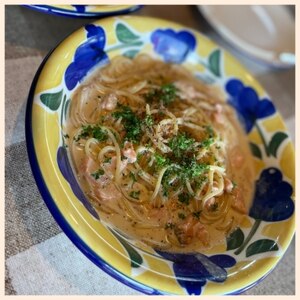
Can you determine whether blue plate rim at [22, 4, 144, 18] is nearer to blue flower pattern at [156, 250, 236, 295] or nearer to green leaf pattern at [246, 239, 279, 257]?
blue flower pattern at [156, 250, 236, 295]

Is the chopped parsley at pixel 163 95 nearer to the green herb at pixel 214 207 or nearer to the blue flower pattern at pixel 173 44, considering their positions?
the blue flower pattern at pixel 173 44

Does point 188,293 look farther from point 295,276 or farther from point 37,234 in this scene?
point 295,276

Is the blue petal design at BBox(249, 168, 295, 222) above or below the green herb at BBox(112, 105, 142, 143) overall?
below

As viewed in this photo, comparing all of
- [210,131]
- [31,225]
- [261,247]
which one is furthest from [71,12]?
[261,247]

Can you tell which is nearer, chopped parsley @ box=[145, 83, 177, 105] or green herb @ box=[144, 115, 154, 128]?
green herb @ box=[144, 115, 154, 128]

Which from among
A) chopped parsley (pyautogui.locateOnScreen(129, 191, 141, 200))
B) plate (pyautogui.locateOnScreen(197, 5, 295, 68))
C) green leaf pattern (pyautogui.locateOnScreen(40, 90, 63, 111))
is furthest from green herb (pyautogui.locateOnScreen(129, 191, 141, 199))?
plate (pyautogui.locateOnScreen(197, 5, 295, 68))

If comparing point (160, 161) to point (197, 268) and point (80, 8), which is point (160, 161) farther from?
point (80, 8)
